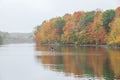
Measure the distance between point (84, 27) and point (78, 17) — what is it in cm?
989

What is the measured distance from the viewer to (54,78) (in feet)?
127

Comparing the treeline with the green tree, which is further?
the green tree

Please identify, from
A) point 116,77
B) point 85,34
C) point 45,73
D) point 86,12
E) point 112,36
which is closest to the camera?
point 116,77

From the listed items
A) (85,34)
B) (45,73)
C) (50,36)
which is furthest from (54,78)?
(50,36)

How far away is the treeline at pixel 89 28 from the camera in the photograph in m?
116

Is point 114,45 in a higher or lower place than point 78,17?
lower

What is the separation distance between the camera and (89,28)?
135875mm

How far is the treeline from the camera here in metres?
116

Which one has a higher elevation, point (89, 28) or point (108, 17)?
point (108, 17)

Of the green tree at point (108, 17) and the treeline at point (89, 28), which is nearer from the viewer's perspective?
the treeline at point (89, 28)

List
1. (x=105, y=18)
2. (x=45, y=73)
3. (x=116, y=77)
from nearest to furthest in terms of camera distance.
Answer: (x=116, y=77)
(x=45, y=73)
(x=105, y=18)

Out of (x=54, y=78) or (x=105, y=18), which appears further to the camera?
(x=105, y=18)

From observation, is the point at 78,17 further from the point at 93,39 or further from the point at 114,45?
the point at 114,45

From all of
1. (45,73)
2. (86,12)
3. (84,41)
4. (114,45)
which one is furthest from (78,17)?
(45,73)
